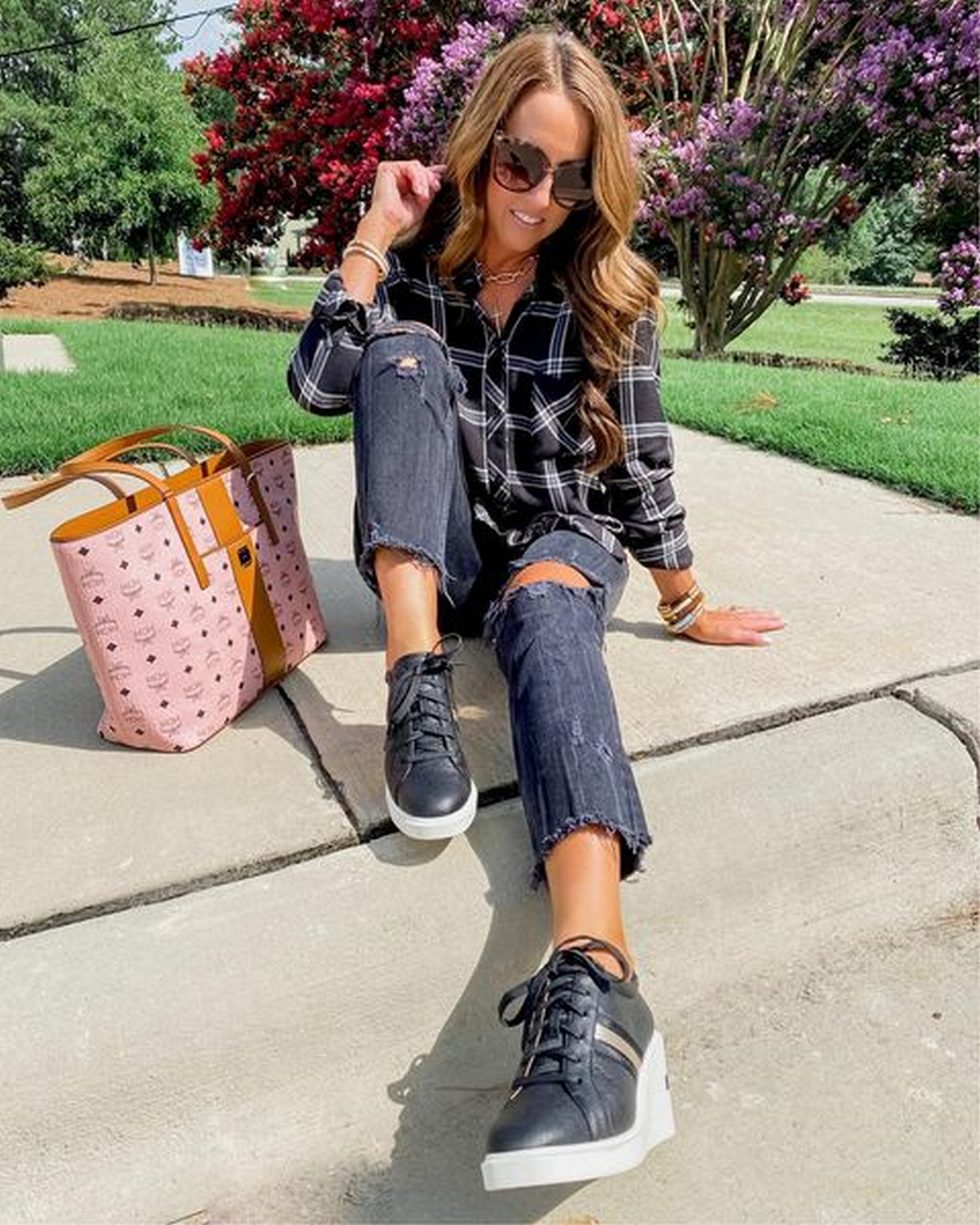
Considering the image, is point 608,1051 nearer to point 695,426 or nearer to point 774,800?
point 774,800

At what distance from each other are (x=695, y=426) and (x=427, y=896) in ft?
11.3

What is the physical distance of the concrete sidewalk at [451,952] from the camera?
1.28 m

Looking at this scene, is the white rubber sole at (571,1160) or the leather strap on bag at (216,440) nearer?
the white rubber sole at (571,1160)

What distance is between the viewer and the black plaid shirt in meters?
1.97

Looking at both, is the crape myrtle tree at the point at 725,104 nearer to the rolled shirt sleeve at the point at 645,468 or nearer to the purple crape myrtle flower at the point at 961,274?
the purple crape myrtle flower at the point at 961,274

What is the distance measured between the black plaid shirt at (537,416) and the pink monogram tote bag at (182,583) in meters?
0.31

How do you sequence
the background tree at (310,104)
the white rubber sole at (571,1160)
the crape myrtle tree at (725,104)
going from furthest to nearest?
1. the background tree at (310,104)
2. the crape myrtle tree at (725,104)
3. the white rubber sole at (571,1160)

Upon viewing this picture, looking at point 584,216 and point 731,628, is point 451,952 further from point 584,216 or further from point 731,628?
point 584,216

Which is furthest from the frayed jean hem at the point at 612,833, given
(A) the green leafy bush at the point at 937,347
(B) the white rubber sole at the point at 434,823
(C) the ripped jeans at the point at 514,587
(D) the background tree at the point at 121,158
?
(D) the background tree at the point at 121,158

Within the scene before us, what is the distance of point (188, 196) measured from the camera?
18.0m

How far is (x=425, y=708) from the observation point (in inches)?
62.1

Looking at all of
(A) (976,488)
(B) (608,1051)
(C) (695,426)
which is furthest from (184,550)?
(C) (695,426)

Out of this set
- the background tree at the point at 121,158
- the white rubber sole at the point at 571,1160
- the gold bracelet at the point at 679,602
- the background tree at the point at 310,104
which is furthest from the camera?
the background tree at the point at 121,158

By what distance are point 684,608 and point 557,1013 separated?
110cm
